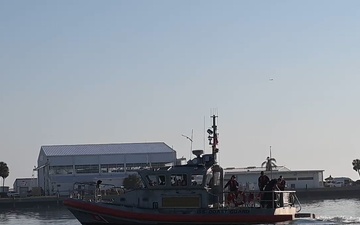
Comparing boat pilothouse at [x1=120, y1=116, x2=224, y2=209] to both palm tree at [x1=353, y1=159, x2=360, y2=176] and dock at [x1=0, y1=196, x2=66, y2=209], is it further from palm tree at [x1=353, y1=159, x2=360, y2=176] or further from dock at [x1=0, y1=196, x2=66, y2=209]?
palm tree at [x1=353, y1=159, x2=360, y2=176]

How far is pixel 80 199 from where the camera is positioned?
126 feet

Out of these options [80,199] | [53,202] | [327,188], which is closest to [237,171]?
[327,188]

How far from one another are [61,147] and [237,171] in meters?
22.2

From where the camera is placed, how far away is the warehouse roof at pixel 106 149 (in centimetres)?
10194

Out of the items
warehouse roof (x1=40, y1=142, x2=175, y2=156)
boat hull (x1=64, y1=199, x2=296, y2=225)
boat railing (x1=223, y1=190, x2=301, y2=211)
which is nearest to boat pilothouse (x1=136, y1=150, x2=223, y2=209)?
boat hull (x1=64, y1=199, x2=296, y2=225)

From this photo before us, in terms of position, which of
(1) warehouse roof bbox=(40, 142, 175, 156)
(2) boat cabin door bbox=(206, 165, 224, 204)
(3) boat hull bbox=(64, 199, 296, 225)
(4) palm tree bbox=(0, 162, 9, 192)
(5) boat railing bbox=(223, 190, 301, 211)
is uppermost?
(1) warehouse roof bbox=(40, 142, 175, 156)

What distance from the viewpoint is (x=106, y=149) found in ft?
337

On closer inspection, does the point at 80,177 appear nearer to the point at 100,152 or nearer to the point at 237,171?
the point at 100,152

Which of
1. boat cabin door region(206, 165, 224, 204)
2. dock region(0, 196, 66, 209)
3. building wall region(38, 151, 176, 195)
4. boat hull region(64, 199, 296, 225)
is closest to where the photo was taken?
boat hull region(64, 199, 296, 225)

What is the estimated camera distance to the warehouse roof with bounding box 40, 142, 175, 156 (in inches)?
4013

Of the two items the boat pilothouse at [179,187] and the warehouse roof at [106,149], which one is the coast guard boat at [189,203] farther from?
the warehouse roof at [106,149]

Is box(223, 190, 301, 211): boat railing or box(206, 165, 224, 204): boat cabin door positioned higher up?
box(206, 165, 224, 204): boat cabin door

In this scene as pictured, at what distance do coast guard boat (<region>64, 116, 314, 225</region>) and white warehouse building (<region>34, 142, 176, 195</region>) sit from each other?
202ft

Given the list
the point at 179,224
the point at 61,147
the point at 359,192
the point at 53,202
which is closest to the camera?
the point at 179,224
